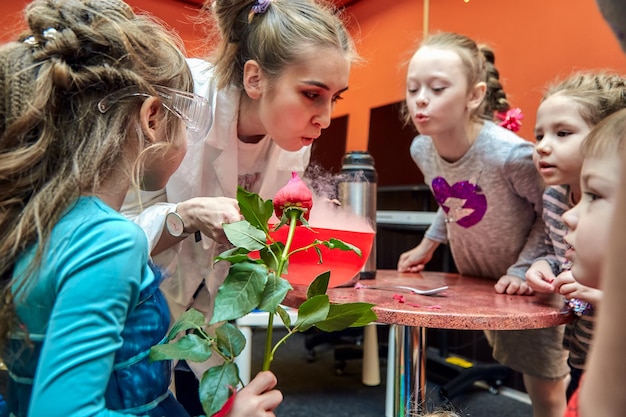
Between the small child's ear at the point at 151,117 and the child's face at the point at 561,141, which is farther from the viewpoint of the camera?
the child's face at the point at 561,141

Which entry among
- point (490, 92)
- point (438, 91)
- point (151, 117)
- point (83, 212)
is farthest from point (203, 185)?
point (490, 92)

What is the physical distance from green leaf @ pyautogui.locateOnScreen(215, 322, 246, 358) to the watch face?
357mm

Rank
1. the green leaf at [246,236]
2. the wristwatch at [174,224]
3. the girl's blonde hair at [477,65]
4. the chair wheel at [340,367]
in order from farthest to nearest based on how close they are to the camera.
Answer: the chair wheel at [340,367] → the girl's blonde hair at [477,65] → the wristwatch at [174,224] → the green leaf at [246,236]

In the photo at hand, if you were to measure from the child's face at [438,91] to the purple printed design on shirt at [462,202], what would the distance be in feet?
0.53

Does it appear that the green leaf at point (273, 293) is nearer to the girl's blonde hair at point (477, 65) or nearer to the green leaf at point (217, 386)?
the green leaf at point (217, 386)

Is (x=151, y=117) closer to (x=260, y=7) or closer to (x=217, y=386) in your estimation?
(x=217, y=386)

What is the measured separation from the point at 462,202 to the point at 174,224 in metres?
0.84

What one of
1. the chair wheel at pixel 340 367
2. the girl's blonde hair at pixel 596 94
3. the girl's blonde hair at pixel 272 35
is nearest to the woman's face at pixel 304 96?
the girl's blonde hair at pixel 272 35

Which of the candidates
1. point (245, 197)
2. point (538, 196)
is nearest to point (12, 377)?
point (245, 197)

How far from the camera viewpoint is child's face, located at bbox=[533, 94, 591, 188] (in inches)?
42.9

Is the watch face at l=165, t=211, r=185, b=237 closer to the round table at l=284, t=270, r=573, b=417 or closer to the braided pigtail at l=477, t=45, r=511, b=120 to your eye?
the round table at l=284, t=270, r=573, b=417

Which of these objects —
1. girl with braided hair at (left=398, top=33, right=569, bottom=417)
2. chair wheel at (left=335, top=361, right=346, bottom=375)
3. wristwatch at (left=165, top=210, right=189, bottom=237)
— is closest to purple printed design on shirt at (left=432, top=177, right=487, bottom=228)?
girl with braided hair at (left=398, top=33, right=569, bottom=417)

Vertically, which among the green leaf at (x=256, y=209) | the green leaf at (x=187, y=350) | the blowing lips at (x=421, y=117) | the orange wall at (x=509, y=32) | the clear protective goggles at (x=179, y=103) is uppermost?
the orange wall at (x=509, y=32)

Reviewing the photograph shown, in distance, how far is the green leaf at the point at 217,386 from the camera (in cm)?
54
